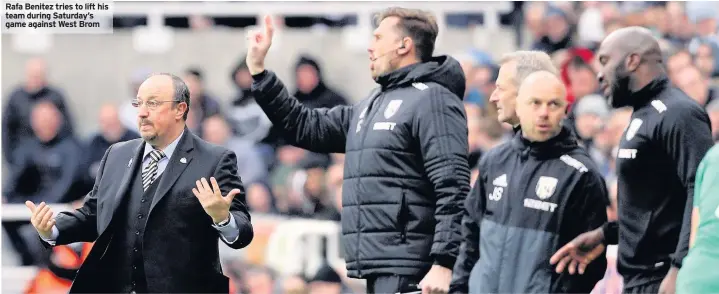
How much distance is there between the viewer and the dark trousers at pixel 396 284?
26.0ft

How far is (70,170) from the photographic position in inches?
514

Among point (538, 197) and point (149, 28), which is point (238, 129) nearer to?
point (149, 28)

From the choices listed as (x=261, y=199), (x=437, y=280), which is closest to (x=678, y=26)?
(x=261, y=199)

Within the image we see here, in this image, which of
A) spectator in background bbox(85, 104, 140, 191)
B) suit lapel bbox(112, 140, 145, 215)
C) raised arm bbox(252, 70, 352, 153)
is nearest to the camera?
suit lapel bbox(112, 140, 145, 215)

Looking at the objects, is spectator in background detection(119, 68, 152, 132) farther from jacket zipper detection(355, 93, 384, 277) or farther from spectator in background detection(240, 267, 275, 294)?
jacket zipper detection(355, 93, 384, 277)

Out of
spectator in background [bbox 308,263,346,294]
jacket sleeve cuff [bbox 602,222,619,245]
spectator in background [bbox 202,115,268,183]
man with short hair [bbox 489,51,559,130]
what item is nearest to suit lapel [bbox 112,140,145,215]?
man with short hair [bbox 489,51,559,130]

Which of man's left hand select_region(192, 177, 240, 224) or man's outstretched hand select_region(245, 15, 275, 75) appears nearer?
man's left hand select_region(192, 177, 240, 224)

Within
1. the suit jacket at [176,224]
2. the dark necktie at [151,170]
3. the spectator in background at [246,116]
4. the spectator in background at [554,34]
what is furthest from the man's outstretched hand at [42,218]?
the spectator in background at [554,34]

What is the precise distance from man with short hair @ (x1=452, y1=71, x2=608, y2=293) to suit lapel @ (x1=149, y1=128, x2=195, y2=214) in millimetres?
1411

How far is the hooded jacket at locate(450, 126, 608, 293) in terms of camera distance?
7.36 m

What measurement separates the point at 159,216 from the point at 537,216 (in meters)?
1.78

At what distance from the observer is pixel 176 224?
760 cm

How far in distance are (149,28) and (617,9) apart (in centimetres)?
410

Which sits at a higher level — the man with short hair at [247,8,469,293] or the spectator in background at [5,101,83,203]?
the man with short hair at [247,8,469,293]
